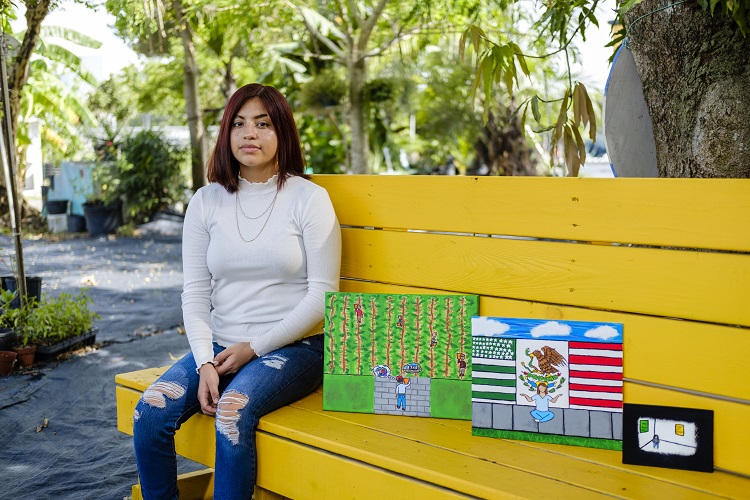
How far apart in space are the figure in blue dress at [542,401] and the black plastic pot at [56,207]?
13.1 m

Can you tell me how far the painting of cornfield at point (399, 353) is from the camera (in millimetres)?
2195

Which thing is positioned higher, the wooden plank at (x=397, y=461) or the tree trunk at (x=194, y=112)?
the tree trunk at (x=194, y=112)

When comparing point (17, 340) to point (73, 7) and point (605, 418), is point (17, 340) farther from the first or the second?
point (605, 418)

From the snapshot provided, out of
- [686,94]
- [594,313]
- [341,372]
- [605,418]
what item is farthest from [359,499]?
[686,94]

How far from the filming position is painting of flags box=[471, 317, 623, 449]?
197cm

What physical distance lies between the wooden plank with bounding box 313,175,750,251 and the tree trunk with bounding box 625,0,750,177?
396 mm

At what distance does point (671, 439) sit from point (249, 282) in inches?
51.1

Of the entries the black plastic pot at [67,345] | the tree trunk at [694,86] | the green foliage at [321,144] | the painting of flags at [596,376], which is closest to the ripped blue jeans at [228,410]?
the painting of flags at [596,376]

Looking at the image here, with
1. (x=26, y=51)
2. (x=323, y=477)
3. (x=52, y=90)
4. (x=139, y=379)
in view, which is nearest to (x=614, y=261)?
(x=323, y=477)

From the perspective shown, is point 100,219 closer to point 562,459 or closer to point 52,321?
point 52,321

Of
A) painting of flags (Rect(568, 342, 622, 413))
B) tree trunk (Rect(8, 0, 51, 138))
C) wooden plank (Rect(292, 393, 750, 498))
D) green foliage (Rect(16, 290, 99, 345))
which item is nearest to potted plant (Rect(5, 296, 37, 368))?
green foliage (Rect(16, 290, 99, 345))

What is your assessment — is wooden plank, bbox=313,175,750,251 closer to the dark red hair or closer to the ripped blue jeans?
the dark red hair

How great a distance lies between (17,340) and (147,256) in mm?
5498

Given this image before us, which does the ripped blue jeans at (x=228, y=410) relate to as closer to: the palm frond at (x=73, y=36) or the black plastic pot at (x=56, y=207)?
the palm frond at (x=73, y=36)
